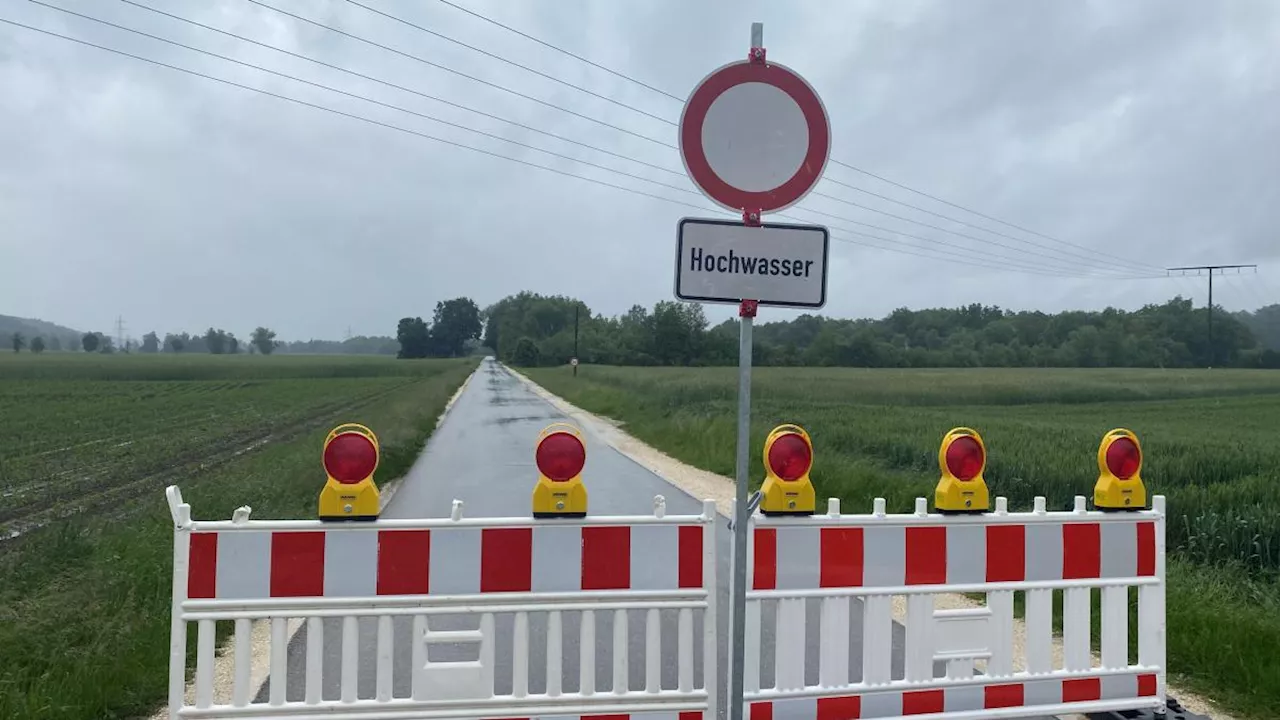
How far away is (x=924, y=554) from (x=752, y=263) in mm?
1471

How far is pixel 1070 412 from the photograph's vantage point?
30656 millimetres

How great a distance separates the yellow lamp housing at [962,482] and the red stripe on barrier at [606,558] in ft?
4.25

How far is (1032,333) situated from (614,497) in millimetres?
76062

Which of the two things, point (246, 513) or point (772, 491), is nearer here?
point (246, 513)

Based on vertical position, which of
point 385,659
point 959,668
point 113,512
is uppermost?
point 385,659

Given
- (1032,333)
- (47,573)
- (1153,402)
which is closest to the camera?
(47,573)

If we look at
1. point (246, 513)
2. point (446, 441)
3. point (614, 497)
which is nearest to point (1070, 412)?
point (446, 441)

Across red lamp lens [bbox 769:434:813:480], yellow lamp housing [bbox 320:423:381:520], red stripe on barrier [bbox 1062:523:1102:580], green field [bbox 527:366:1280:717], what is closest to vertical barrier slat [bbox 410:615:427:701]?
yellow lamp housing [bbox 320:423:381:520]

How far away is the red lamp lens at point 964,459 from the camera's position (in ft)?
11.5

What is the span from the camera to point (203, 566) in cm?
301

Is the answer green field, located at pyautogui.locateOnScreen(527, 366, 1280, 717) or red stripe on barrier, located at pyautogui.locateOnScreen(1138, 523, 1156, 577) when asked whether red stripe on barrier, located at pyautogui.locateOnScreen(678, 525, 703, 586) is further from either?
green field, located at pyautogui.locateOnScreen(527, 366, 1280, 717)

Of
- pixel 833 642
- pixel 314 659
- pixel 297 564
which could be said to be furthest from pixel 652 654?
pixel 297 564

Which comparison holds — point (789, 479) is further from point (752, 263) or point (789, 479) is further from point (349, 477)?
point (349, 477)

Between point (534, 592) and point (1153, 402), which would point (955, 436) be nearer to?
point (534, 592)
